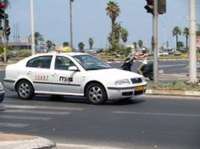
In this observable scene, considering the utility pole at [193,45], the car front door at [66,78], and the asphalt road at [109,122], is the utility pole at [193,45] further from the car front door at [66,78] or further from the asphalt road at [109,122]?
the car front door at [66,78]

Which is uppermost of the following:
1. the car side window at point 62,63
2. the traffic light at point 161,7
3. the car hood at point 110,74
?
the traffic light at point 161,7

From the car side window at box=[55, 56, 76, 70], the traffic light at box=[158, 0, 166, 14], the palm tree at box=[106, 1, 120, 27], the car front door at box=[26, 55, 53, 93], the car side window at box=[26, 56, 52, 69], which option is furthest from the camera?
the palm tree at box=[106, 1, 120, 27]

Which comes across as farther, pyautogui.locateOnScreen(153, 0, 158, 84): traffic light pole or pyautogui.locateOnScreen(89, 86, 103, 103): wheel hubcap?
pyautogui.locateOnScreen(153, 0, 158, 84): traffic light pole

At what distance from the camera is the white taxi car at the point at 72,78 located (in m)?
16.6

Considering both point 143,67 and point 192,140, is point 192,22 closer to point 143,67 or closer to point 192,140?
point 143,67

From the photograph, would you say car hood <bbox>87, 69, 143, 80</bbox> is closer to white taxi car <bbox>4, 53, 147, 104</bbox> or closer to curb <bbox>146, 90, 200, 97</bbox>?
white taxi car <bbox>4, 53, 147, 104</bbox>

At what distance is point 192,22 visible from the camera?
21.4 m


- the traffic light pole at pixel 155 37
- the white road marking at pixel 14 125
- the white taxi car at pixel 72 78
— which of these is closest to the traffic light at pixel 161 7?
the traffic light pole at pixel 155 37

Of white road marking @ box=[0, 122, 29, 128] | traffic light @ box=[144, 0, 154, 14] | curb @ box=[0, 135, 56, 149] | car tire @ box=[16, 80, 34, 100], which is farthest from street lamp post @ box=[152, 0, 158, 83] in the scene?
curb @ box=[0, 135, 56, 149]

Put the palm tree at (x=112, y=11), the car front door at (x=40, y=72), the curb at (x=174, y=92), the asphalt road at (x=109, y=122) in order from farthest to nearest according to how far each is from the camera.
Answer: the palm tree at (x=112, y=11), the curb at (x=174, y=92), the car front door at (x=40, y=72), the asphalt road at (x=109, y=122)

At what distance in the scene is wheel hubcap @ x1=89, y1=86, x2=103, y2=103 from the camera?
1669 cm

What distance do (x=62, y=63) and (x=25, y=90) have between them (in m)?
1.44

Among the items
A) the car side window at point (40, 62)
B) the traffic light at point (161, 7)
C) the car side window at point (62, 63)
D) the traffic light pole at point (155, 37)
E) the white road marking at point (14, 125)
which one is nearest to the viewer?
the white road marking at point (14, 125)

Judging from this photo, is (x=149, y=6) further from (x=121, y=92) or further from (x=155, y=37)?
(x=121, y=92)
